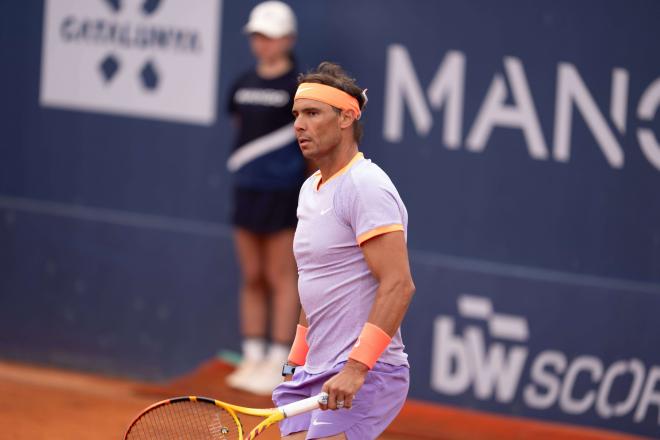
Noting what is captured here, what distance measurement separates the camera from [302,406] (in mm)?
4074

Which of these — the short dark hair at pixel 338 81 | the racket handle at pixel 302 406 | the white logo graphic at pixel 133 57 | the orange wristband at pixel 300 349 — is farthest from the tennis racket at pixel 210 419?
the white logo graphic at pixel 133 57

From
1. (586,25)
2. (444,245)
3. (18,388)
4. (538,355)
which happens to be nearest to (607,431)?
(538,355)

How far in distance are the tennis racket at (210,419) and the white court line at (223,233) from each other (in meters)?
3.02

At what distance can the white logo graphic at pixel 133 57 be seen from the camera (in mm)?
8070

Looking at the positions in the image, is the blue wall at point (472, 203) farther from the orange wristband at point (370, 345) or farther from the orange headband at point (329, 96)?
the orange wristband at point (370, 345)

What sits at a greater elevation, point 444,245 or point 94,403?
point 444,245

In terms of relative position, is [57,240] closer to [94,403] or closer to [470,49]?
[94,403]

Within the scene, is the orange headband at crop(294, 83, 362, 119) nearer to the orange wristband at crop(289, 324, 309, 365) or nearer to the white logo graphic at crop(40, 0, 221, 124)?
the orange wristband at crop(289, 324, 309, 365)

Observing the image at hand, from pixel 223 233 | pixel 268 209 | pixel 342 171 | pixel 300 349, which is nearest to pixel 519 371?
pixel 268 209

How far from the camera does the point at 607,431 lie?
709 centimetres

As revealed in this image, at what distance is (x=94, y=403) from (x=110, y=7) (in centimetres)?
250

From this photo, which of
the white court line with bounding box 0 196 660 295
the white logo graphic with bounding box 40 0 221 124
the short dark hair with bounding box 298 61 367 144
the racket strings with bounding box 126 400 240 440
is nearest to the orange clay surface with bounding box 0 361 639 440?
the white court line with bounding box 0 196 660 295

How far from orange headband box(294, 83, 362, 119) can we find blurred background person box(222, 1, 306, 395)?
3206 millimetres

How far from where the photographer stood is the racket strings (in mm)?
4231
